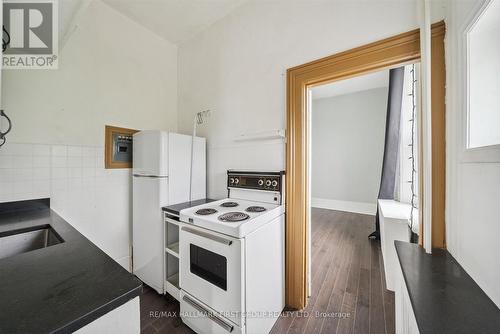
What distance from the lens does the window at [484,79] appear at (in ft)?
2.15

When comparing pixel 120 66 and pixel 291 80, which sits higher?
pixel 120 66

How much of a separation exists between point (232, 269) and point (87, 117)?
A: 1928 mm

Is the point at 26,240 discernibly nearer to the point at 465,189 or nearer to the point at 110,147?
the point at 110,147

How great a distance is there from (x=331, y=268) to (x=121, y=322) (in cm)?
219

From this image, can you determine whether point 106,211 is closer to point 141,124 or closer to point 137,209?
point 137,209

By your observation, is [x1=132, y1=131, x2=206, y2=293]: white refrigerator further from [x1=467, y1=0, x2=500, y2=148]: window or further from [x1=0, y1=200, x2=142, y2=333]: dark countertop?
[x1=467, y1=0, x2=500, y2=148]: window

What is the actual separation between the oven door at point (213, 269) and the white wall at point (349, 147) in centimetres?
400

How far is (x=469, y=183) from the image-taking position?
785mm

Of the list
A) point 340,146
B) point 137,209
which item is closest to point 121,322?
point 137,209

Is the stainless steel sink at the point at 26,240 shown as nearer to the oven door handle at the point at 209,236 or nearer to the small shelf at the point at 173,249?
the oven door handle at the point at 209,236

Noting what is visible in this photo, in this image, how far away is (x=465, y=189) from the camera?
2.69 feet

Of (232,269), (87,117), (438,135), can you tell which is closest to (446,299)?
(438,135)

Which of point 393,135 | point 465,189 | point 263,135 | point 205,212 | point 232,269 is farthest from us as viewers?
point 393,135

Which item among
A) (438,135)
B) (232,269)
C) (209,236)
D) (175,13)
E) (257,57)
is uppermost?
(175,13)
